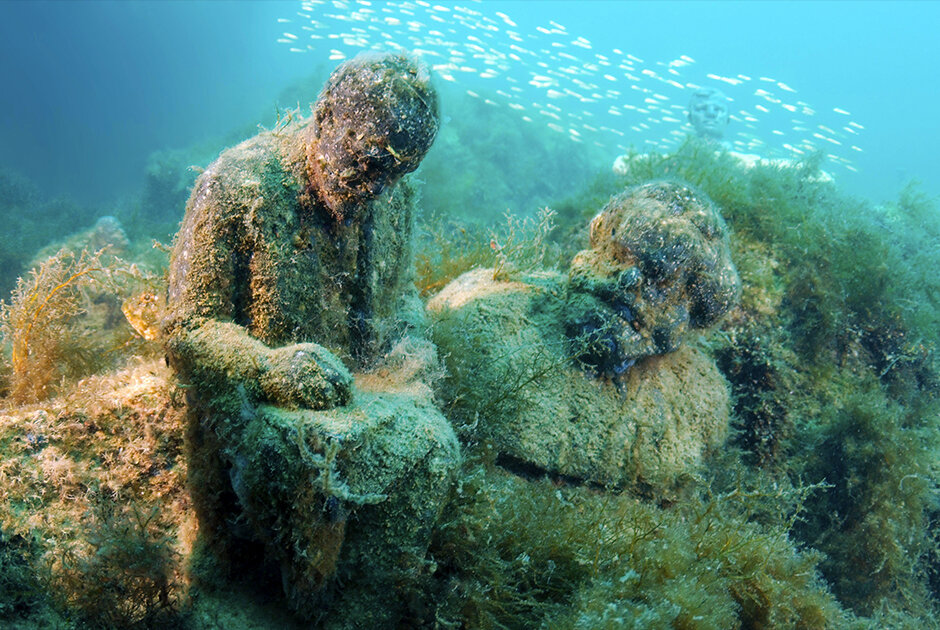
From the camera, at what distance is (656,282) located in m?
3.75

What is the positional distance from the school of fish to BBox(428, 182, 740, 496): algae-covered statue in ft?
87.7

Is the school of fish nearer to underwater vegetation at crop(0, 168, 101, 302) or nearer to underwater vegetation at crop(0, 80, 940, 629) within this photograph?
underwater vegetation at crop(0, 168, 101, 302)

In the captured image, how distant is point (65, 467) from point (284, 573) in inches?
59.1

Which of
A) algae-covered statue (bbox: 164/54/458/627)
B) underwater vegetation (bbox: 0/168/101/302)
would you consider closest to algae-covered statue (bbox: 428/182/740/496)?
algae-covered statue (bbox: 164/54/458/627)

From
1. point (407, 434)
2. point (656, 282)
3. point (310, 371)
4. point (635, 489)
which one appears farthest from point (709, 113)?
point (310, 371)

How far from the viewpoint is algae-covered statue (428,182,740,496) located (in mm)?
3551

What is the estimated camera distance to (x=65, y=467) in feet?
8.45

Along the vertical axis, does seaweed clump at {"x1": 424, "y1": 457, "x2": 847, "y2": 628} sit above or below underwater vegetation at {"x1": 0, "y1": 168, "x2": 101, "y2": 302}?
above

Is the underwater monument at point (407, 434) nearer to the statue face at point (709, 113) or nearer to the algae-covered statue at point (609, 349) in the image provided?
the algae-covered statue at point (609, 349)

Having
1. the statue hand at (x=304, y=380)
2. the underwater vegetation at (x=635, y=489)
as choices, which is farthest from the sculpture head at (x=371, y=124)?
the underwater vegetation at (x=635, y=489)

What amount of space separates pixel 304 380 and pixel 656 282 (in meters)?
2.84

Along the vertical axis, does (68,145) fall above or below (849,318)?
below

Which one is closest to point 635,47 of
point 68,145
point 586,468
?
point 586,468

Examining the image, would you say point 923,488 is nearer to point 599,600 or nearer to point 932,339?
point 932,339
